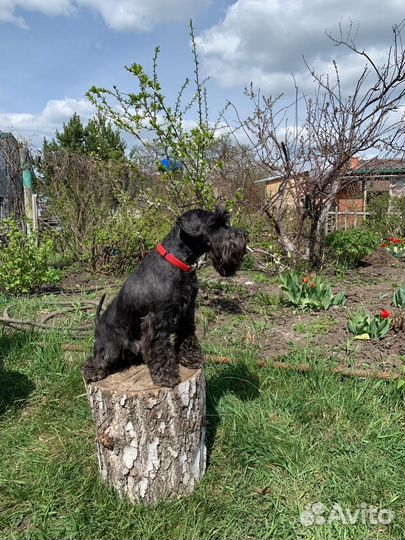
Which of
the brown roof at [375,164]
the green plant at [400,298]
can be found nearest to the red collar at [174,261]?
the green plant at [400,298]

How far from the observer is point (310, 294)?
Answer: 500cm

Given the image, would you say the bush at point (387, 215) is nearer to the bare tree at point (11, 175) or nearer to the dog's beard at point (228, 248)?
the bare tree at point (11, 175)

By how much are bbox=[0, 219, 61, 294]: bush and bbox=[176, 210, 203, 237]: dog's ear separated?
4.40 m

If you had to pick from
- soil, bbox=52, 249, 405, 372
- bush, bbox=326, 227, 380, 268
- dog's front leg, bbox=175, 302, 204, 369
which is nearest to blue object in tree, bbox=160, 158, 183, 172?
soil, bbox=52, 249, 405, 372

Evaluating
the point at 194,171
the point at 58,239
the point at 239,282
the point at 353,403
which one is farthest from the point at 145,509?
the point at 58,239

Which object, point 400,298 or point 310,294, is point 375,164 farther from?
point 310,294

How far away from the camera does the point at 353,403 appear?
304 centimetres

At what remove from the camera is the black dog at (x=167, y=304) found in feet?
7.94

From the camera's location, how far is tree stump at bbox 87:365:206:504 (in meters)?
2.36

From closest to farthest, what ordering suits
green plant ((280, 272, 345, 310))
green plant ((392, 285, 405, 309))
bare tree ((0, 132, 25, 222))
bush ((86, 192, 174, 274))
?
1. green plant ((392, 285, 405, 309))
2. green plant ((280, 272, 345, 310))
3. bush ((86, 192, 174, 274))
4. bare tree ((0, 132, 25, 222))

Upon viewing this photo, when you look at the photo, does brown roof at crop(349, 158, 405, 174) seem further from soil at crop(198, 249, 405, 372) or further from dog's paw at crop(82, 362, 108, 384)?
dog's paw at crop(82, 362, 108, 384)

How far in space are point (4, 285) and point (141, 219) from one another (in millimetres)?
2562

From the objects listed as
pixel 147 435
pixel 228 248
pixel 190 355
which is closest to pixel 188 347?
pixel 190 355

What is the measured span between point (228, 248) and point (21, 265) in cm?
461
